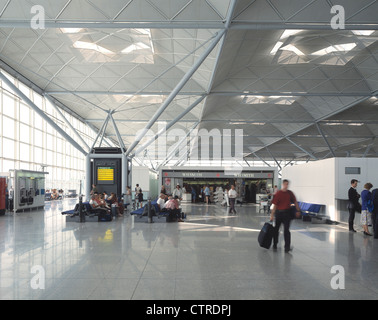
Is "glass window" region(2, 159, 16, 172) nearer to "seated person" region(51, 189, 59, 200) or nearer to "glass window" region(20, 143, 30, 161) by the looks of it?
"glass window" region(20, 143, 30, 161)

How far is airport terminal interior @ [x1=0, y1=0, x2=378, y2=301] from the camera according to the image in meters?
6.27

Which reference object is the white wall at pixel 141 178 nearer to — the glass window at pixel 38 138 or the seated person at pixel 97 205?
the glass window at pixel 38 138

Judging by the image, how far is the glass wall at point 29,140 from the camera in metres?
23.4

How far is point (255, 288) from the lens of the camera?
214 inches

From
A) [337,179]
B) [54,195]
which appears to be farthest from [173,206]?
[54,195]

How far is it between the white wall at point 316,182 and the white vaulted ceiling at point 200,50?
6187mm

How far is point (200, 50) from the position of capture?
19.9 m

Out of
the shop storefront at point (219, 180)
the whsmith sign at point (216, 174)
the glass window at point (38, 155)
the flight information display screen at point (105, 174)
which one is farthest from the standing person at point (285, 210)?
the glass window at point (38, 155)

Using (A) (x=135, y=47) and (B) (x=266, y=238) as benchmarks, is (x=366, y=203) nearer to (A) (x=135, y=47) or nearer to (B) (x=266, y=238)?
(B) (x=266, y=238)

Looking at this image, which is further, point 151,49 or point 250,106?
point 250,106

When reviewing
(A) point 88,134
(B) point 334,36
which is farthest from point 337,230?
(A) point 88,134

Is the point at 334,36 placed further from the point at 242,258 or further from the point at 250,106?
the point at 242,258

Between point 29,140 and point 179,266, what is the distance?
2363 cm
